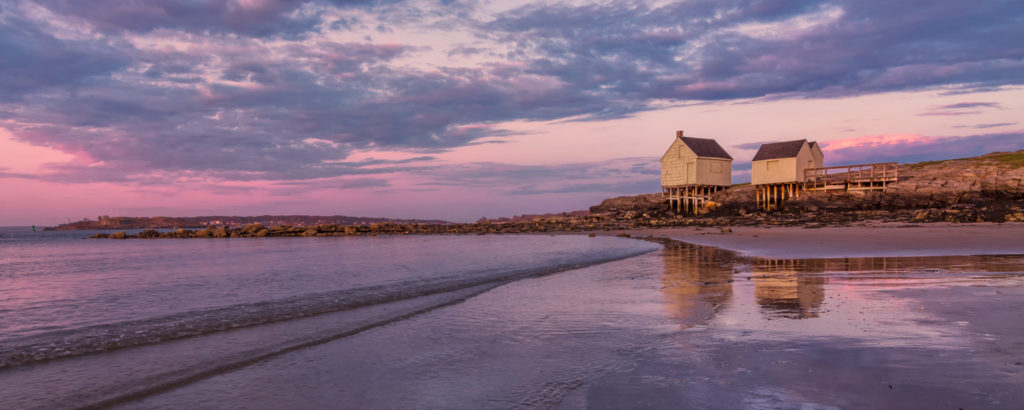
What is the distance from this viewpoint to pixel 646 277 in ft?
41.9

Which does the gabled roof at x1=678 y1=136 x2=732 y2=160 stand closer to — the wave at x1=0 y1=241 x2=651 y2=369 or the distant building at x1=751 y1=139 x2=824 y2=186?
the distant building at x1=751 y1=139 x2=824 y2=186

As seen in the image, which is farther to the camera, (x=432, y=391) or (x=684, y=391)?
(x=432, y=391)

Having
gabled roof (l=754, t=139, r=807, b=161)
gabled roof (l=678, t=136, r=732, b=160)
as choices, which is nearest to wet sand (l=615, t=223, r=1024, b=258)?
gabled roof (l=754, t=139, r=807, b=161)

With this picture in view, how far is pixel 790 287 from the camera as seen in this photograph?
9.93 m

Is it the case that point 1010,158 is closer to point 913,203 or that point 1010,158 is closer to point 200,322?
point 913,203

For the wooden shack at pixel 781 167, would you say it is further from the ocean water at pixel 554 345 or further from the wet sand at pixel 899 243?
the ocean water at pixel 554 345

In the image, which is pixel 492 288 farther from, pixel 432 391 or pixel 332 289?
pixel 432 391

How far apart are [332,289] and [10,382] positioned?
7022mm

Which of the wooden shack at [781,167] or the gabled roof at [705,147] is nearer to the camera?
the wooden shack at [781,167]

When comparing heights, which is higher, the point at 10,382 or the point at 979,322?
the point at 979,322

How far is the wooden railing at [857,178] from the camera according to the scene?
1722 inches

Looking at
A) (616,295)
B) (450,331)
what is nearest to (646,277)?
(616,295)

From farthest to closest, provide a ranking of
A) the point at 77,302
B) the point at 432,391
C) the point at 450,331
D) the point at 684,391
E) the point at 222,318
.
→ 1. the point at 77,302
2. the point at 222,318
3. the point at 450,331
4. the point at 432,391
5. the point at 684,391

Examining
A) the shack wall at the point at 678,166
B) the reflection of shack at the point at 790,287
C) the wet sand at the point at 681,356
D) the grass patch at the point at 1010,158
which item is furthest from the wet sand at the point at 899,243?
the shack wall at the point at 678,166
